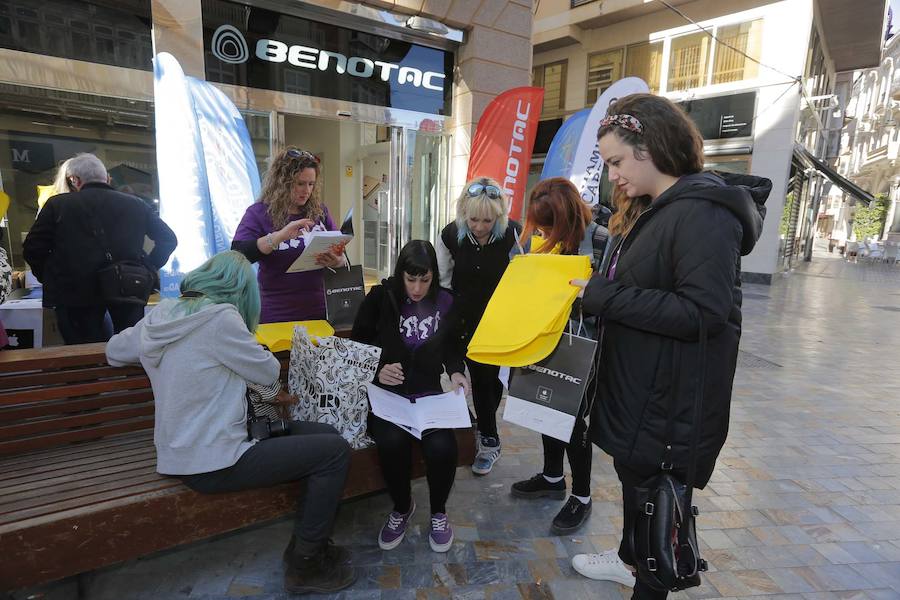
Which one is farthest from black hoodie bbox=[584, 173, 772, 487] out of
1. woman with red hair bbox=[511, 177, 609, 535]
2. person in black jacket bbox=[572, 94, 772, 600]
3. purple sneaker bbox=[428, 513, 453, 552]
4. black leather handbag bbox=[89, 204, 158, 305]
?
black leather handbag bbox=[89, 204, 158, 305]

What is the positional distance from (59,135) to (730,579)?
25.1 feet

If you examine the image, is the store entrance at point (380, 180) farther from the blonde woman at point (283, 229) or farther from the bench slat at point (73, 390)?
the bench slat at point (73, 390)

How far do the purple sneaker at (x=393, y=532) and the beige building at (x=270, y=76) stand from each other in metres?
5.24

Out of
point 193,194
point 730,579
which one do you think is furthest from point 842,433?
point 193,194

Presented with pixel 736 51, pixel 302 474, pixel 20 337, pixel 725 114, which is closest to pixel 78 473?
pixel 302 474

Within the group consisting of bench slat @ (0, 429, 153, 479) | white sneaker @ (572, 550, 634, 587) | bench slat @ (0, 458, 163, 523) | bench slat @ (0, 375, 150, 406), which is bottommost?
white sneaker @ (572, 550, 634, 587)

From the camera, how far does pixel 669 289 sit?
158cm

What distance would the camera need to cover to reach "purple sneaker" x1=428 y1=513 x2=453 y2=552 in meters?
2.56

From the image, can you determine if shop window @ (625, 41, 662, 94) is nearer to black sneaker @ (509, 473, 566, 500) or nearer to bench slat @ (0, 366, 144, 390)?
black sneaker @ (509, 473, 566, 500)

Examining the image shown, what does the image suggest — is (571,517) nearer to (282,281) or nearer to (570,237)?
(570,237)

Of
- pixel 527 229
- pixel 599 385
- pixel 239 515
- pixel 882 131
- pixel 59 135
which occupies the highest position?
pixel 882 131

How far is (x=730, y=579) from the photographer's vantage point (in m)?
→ 2.45

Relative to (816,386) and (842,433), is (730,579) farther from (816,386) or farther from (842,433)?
(816,386)

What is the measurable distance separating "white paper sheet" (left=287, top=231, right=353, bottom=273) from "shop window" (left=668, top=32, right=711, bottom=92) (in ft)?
51.9
